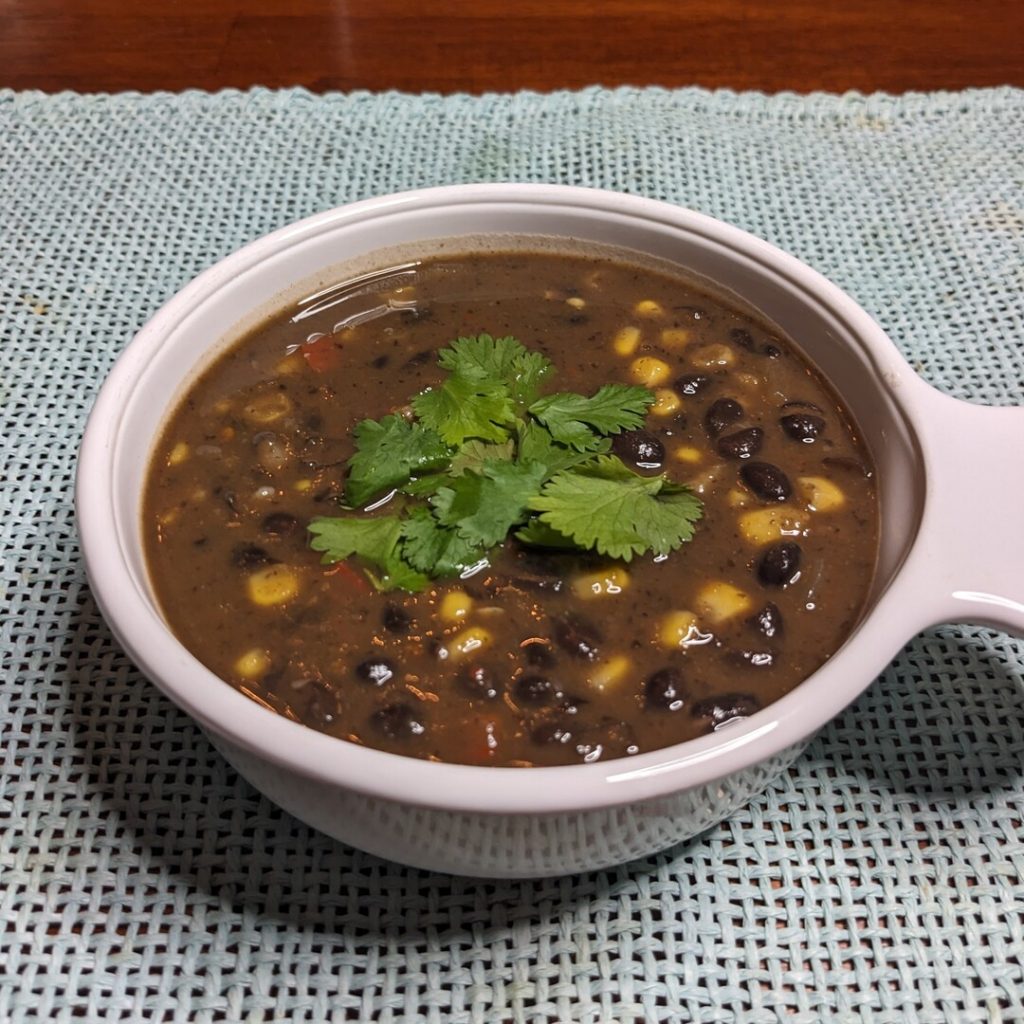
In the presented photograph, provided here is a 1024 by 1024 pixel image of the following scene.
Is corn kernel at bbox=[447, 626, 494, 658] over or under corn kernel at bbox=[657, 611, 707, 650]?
under

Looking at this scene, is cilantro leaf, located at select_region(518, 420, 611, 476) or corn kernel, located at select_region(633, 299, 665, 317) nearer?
cilantro leaf, located at select_region(518, 420, 611, 476)

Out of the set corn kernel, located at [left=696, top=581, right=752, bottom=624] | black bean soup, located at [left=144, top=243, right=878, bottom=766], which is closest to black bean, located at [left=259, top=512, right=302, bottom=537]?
black bean soup, located at [left=144, top=243, right=878, bottom=766]

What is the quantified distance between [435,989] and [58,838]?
0.65 meters

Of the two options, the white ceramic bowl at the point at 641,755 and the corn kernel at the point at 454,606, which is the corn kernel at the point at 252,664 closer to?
the white ceramic bowl at the point at 641,755

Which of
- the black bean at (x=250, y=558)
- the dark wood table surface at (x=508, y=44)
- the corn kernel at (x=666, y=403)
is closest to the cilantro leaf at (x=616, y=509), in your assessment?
the corn kernel at (x=666, y=403)

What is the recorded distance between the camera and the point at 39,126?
3029mm

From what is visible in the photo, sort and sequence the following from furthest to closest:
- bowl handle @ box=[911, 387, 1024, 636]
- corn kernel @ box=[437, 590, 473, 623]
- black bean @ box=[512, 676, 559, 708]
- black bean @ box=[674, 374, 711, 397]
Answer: black bean @ box=[674, 374, 711, 397] → corn kernel @ box=[437, 590, 473, 623] → black bean @ box=[512, 676, 559, 708] → bowl handle @ box=[911, 387, 1024, 636]

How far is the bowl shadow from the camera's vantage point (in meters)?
1.59

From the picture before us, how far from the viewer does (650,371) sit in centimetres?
203

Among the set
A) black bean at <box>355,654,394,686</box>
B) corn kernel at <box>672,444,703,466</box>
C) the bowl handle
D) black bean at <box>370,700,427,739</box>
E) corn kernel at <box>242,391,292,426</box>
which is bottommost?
black bean at <box>370,700,427,739</box>

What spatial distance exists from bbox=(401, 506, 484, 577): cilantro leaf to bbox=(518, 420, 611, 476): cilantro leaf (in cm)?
19

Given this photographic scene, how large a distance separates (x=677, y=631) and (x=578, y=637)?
0.15 m

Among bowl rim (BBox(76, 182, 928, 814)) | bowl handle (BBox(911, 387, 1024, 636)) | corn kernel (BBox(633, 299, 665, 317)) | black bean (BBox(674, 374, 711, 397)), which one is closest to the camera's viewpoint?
bowl rim (BBox(76, 182, 928, 814))

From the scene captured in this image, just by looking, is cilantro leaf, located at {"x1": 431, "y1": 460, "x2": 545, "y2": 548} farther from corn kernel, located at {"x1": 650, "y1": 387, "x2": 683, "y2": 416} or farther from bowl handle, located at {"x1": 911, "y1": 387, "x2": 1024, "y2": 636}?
bowl handle, located at {"x1": 911, "y1": 387, "x2": 1024, "y2": 636}
